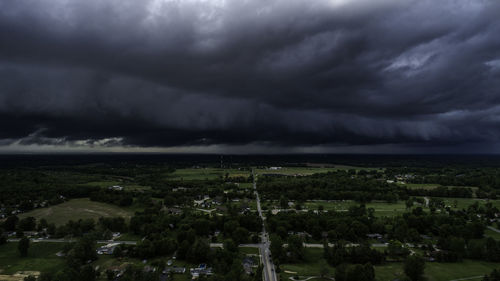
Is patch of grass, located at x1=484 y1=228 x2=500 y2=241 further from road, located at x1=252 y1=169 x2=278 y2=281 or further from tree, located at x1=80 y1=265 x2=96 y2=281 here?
tree, located at x1=80 y1=265 x2=96 y2=281

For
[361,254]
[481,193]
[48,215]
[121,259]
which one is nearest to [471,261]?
[361,254]

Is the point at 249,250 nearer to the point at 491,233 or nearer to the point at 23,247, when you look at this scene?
the point at 23,247

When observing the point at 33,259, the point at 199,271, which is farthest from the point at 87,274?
the point at 33,259

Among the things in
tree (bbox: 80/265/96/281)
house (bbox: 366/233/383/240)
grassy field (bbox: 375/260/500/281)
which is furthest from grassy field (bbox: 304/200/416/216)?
tree (bbox: 80/265/96/281)

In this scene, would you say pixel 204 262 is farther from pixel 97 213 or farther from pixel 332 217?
pixel 97 213

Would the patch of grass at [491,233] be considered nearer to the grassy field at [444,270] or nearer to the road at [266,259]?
the grassy field at [444,270]

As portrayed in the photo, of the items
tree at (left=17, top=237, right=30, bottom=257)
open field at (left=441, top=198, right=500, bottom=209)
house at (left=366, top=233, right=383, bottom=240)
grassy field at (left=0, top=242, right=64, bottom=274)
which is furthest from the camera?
open field at (left=441, top=198, right=500, bottom=209)
